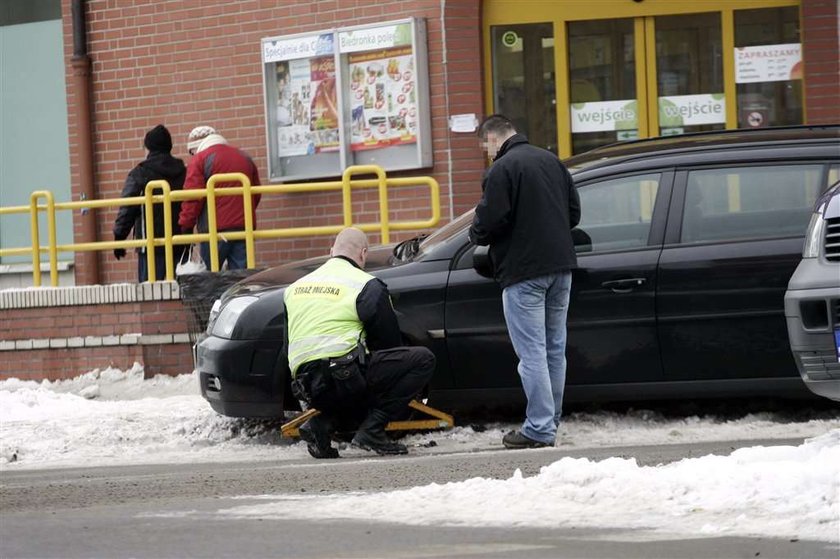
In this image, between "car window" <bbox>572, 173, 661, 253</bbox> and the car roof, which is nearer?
"car window" <bbox>572, 173, 661, 253</bbox>

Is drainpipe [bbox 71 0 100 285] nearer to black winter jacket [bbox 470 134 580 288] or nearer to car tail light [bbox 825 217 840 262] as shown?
black winter jacket [bbox 470 134 580 288]

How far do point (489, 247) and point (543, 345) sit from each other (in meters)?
0.66

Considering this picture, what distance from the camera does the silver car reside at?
285 inches

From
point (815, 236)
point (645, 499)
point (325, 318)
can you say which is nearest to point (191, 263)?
point (325, 318)

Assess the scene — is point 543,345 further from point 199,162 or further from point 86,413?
point 199,162

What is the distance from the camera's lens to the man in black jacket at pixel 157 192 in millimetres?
13852

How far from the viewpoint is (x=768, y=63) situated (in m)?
14.1

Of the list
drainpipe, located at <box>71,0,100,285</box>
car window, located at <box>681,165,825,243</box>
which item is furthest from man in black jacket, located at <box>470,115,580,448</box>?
drainpipe, located at <box>71,0,100,285</box>

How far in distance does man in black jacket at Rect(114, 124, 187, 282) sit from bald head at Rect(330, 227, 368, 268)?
4.81 metres

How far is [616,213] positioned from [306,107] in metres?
6.21

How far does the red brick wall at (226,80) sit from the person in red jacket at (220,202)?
1480 millimetres

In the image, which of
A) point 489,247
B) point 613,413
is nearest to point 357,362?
point 489,247

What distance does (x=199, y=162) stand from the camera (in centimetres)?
1356

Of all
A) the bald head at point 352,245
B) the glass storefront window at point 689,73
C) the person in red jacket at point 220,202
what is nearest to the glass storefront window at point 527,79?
the glass storefront window at point 689,73
